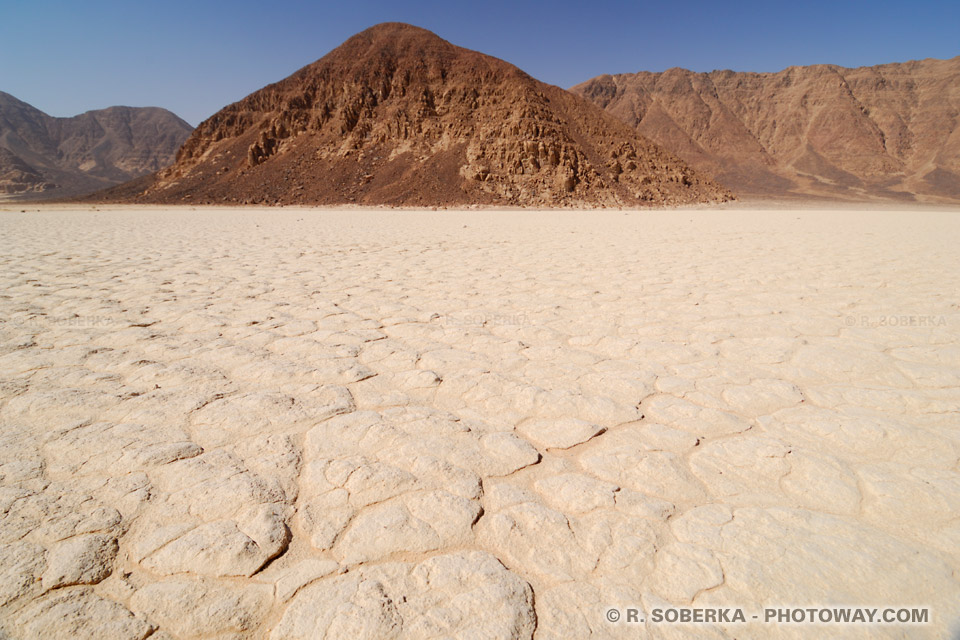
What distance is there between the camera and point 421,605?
3.37ft

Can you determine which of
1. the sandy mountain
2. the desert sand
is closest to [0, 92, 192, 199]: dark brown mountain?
the sandy mountain

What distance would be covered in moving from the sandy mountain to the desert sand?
26977mm

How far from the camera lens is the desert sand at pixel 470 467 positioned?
1.05m

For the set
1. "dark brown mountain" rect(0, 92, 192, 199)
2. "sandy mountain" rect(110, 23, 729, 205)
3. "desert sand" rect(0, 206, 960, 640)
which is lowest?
"desert sand" rect(0, 206, 960, 640)

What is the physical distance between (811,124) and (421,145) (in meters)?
52.2

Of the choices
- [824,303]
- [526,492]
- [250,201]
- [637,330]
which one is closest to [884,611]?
[526,492]

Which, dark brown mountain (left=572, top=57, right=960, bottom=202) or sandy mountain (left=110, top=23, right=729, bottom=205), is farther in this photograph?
dark brown mountain (left=572, top=57, right=960, bottom=202)

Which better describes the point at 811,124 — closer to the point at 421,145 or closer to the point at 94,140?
the point at 421,145

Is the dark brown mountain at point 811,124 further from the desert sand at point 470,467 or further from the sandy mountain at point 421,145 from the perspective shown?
the desert sand at point 470,467

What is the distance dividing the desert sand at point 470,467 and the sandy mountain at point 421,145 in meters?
27.0

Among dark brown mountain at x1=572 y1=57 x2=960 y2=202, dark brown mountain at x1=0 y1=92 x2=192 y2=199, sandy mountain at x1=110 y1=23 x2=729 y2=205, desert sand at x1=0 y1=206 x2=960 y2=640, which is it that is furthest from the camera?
dark brown mountain at x1=0 y1=92 x2=192 y2=199

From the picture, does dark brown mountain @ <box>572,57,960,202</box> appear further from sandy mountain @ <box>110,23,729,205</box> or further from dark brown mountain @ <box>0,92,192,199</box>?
dark brown mountain @ <box>0,92,192,199</box>

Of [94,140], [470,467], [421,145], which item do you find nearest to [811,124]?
[421,145]

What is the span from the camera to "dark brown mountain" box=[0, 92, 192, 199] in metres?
82.2
